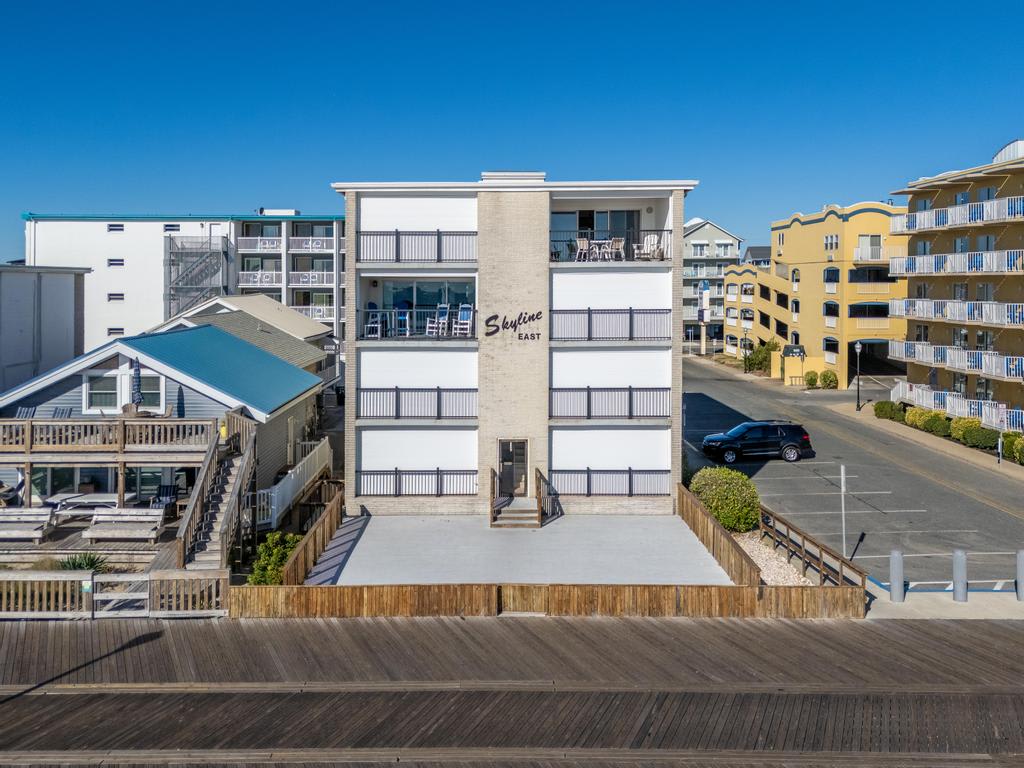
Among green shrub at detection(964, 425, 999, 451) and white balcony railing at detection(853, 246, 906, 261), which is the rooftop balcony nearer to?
green shrub at detection(964, 425, 999, 451)

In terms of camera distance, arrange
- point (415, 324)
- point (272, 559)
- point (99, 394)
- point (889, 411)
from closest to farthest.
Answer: point (272, 559) < point (99, 394) < point (415, 324) < point (889, 411)

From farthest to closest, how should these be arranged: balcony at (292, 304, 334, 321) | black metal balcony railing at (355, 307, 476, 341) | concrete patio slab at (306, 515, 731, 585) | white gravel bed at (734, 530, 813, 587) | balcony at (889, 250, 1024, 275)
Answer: balcony at (292, 304, 334, 321)
balcony at (889, 250, 1024, 275)
black metal balcony railing at (355, 307, 476, 341)
white gravel bed at (734, 530, 813, 587)
concrete patio slab at (306, 515, 731, 585)

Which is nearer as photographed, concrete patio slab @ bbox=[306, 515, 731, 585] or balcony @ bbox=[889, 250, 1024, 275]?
concrete patio slab @ bbox=[306, 515, 731, 585]

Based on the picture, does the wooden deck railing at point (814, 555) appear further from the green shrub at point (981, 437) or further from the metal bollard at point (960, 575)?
the green shrub at point (981, 437)

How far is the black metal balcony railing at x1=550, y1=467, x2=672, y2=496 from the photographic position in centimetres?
2536

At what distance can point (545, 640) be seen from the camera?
16281 millimetres

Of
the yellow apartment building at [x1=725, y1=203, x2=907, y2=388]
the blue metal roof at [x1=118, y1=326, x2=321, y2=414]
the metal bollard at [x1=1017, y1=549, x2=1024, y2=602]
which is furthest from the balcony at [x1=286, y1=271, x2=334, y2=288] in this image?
the metal bollard at [x1=1017, y1=549, x2=1024, y2=602]

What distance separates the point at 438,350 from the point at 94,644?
1265cm

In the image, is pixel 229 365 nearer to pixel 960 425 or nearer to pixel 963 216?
pixel 960 425

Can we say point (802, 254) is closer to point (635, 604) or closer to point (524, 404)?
point (524, 404)

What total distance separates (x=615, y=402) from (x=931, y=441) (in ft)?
66.5

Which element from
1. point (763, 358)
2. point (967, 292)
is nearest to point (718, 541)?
point (967, 292)

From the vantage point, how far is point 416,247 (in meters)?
25.2

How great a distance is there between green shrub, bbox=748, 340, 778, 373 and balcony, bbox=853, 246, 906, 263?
1017 cm
